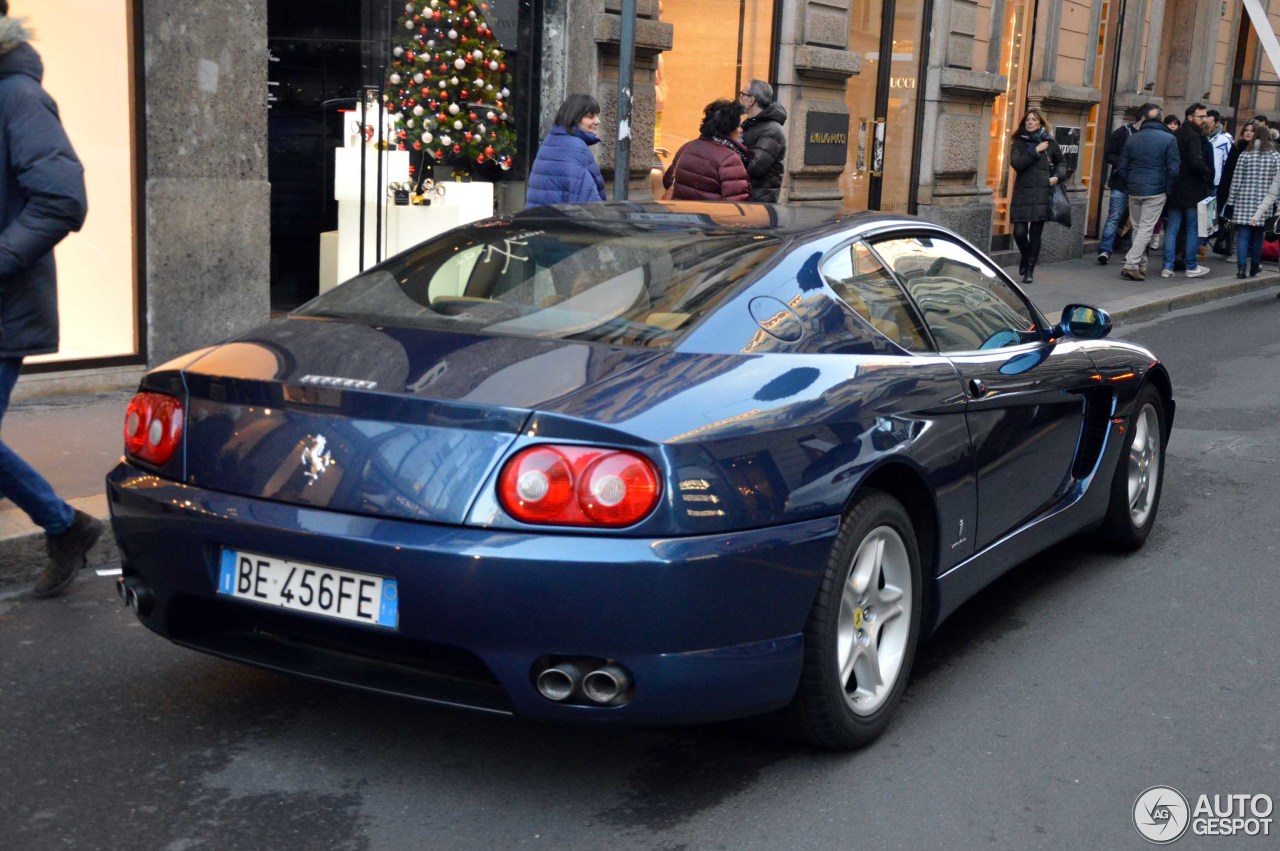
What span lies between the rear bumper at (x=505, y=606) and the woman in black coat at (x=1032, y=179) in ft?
44.3

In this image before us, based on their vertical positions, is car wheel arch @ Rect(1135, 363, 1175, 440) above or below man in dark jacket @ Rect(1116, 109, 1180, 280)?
below

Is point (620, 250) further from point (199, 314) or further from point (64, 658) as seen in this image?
point (199, 314)

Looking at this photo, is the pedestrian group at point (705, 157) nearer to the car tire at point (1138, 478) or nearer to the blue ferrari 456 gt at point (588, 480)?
the car tire at point (1138, 478)

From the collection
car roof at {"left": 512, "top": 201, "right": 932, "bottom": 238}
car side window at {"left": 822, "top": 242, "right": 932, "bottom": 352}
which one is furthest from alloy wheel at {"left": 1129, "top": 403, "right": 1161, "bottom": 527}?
car side window at {"left": 822, "top": 242, "right": 932, "bottom": 352}

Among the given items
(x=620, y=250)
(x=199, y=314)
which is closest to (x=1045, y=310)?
(x=199, y=314)

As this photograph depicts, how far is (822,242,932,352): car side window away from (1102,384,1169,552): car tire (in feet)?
5.32

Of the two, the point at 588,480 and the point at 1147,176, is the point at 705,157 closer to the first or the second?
the point at 588,480

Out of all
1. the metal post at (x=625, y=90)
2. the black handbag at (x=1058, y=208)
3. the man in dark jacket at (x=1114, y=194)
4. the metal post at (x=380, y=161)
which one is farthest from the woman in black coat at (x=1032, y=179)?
the metal post at (x=625, y=90)

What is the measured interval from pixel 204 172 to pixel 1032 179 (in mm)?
10101

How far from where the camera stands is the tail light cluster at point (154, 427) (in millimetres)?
3704

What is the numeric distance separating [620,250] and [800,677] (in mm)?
1305

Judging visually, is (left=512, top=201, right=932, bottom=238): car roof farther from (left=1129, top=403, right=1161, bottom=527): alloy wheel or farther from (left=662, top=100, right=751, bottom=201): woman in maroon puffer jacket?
(left=662, top=100, right=751, bottom=201): woman in maroon puffer jacket

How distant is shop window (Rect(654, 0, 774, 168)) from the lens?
13930 millimetres

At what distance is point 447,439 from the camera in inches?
131
